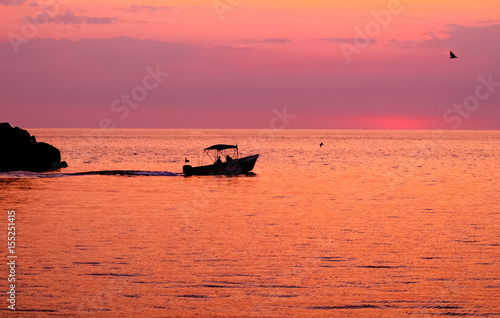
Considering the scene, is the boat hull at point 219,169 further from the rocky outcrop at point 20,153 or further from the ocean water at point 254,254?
the rocky outcrop at point 20,153

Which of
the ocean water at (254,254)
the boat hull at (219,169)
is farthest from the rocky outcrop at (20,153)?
the ocean water at (254,254)

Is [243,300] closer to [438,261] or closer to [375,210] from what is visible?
[438,261]

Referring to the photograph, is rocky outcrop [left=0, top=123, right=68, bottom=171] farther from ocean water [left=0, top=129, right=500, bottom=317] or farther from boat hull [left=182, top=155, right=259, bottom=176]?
ocean water [left=0, top=129, right=500, bottom=317]

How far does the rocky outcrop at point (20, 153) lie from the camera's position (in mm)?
65438

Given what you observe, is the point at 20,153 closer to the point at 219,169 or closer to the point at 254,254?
the point at 219,169

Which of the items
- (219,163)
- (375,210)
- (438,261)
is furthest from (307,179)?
(438,261)

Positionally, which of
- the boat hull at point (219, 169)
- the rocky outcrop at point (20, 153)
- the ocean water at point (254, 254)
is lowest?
the ocean water at point (254, 254)

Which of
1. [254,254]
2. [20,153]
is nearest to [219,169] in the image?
[20,153]

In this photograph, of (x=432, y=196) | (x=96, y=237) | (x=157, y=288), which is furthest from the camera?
(x=432, y=196)

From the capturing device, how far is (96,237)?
25.2 meters

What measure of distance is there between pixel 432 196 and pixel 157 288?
1177 inches

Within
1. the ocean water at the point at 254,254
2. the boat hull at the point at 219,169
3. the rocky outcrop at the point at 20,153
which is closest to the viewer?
the ocean water at the point at 254,254

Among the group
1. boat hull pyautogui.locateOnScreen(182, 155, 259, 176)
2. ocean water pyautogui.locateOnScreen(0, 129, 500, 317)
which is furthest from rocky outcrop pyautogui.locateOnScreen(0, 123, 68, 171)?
ocean water pyautogui.locateOnScreen(0, 129, 500, 317)

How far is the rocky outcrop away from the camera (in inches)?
2576
